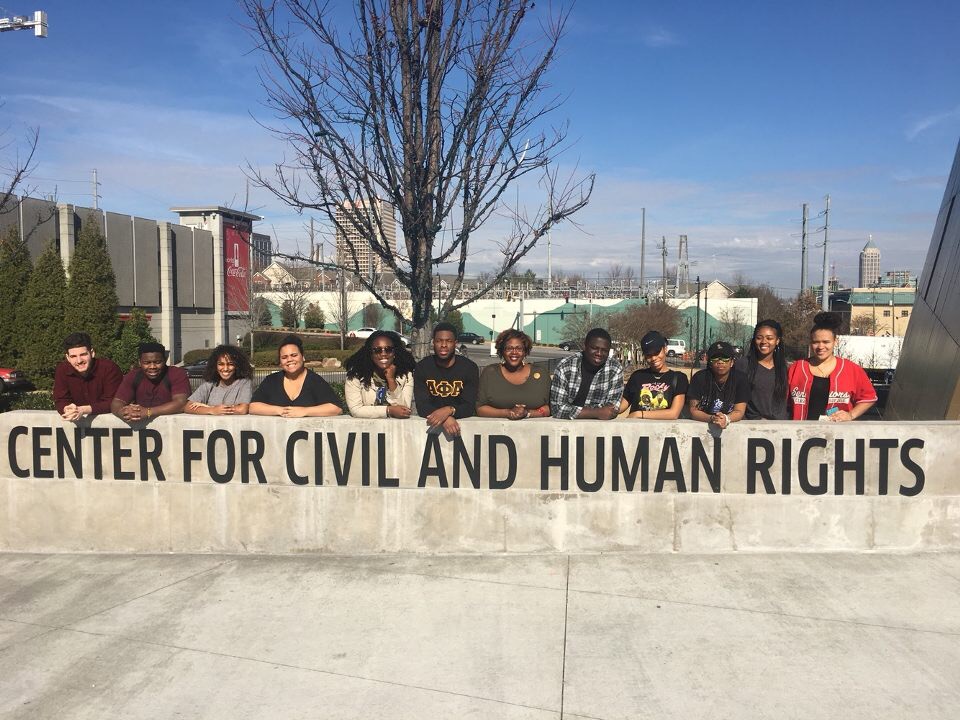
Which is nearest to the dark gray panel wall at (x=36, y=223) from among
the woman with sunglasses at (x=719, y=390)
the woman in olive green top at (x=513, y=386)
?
the woman in olive green top at (x=513, y=386)

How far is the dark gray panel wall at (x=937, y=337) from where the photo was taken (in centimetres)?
716

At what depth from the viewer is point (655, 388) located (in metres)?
5.49

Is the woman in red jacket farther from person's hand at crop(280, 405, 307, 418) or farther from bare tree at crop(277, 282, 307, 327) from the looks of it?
bare tree at crop(277, 282, 307, 327)

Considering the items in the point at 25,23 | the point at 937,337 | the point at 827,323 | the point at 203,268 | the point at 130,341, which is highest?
the point at 25,23

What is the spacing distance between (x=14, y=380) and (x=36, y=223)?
11.9m

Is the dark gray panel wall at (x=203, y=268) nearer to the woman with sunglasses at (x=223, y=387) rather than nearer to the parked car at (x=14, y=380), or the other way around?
the parked car at (x=14, y=380)

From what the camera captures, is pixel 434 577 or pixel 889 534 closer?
pixel 434 577

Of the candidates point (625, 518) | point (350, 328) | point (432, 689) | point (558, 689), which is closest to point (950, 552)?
point (625, 518)

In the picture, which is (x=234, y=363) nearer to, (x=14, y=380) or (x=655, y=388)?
(x=655, y=388)

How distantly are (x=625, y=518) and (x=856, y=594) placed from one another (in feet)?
4.91

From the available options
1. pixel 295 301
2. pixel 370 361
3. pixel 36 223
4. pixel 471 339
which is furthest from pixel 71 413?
pixel 471 339

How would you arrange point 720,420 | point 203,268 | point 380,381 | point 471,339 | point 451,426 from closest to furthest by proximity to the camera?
point 720,420
point 451,426
point 380,381
point 203,268
point 471,339

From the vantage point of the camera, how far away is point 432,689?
A: 3.43m

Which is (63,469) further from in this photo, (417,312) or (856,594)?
(856,594)
